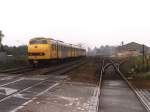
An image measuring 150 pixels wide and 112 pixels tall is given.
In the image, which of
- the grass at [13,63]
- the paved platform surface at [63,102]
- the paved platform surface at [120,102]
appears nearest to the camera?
the paved platform surface at [63,102]

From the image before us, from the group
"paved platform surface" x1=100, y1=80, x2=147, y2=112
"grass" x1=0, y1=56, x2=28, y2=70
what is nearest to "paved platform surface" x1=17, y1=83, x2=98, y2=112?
"paved platform surface" x1=100, y1=80, x2=147, y2=112

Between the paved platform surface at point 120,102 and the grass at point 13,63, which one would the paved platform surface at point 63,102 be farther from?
the grass at point 13,63

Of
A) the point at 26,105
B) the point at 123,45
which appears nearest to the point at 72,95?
the point at 26,105

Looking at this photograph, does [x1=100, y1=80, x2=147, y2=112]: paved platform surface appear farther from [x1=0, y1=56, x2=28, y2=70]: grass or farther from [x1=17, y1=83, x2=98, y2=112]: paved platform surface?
[x1=0, y1=56, x2=28, y2=70]: grass

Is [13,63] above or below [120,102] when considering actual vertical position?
above

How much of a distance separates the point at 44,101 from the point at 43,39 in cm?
2371

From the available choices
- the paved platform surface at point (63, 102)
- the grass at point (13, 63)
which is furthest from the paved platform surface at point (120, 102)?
the grass at point (13, 63)

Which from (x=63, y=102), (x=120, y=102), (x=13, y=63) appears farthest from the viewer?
(x=13, y=63)

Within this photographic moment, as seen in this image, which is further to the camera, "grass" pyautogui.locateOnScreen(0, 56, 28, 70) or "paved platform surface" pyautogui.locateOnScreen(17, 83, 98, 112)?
"grass" pyautogui.locateOnScreen(0, 56, 28, 70)

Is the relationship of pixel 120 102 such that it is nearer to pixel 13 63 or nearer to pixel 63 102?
pixel 63 102

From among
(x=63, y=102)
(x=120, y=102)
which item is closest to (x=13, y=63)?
(x=63, y=102)

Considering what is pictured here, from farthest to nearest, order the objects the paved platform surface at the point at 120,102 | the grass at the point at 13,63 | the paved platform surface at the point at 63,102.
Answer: the grass at the point at 13,63 < the paved platform surface at the point at 120,102 < the paved platform surface at the point at 63,102

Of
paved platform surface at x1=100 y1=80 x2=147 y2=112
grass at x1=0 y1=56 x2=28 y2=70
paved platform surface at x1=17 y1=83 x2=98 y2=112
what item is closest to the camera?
paved platform surface at x1=17 y1=83 x2=98 y2=112

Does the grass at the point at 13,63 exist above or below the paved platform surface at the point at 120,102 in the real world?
above
